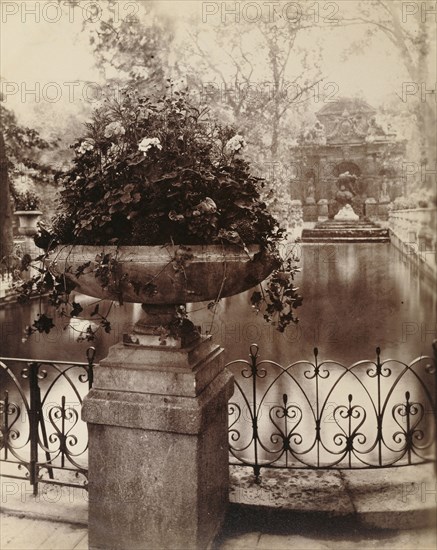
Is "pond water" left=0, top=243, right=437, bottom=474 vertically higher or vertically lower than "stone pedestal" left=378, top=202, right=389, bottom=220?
lower

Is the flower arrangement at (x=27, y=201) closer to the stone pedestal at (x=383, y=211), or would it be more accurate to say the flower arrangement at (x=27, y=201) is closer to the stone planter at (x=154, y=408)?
the stone pedestal at (x=383, y=211)

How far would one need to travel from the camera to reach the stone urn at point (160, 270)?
6.24 feet

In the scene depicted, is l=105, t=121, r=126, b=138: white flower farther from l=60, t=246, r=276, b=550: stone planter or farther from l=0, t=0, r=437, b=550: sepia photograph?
l=60, t=246, r=276, b=550: stone planter

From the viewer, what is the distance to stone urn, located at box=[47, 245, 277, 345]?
6.24 feet

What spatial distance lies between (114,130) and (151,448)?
1264 mm

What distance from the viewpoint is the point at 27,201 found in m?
10.5

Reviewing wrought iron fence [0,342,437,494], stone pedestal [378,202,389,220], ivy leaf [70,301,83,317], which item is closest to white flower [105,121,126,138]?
ivy leaf [70,301,83,317]

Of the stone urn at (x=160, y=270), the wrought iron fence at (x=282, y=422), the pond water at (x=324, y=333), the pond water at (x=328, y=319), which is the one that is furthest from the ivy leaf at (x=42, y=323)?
the pond water at (x=328, y=319)

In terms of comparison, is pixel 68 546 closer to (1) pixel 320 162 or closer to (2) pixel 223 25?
(2) pixel 223 25

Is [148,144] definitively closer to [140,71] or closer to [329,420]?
[329,420]

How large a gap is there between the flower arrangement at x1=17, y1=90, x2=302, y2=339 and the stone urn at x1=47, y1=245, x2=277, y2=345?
2 cm

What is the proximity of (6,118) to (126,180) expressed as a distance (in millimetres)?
8182

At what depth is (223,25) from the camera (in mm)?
7789

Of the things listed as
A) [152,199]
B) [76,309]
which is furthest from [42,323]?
[152,199]
